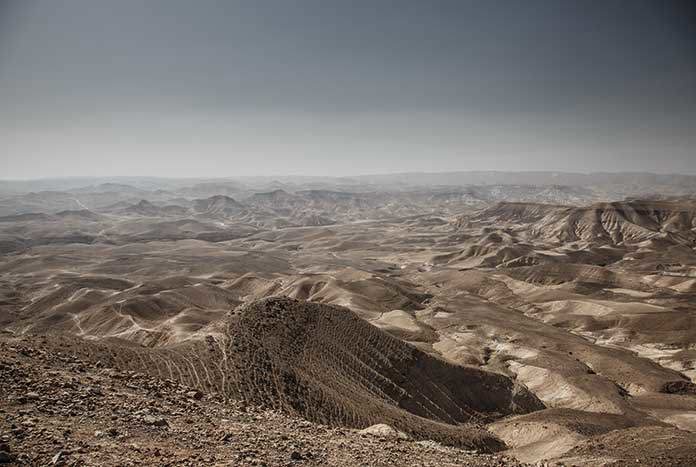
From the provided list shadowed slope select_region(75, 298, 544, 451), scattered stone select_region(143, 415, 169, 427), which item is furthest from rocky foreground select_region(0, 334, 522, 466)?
shadowed slope select_region(75, 298, 544, 451)

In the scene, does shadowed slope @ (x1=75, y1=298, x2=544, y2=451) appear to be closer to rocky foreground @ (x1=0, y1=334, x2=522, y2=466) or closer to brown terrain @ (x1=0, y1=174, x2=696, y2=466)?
brown terrain @ (x1=0, y1=174, x2=696, y2=466)

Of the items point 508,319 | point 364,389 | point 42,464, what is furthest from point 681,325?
point 42,464

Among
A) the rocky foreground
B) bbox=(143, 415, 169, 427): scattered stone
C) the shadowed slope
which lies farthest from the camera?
the shadowed slope

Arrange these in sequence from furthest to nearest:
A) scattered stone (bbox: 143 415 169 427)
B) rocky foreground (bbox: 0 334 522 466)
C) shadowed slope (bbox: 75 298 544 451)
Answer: shadowed slope (bbox: 75 298 544 451) → scattered stone (bbox: 143 415 169 427) → rocky foreground (bbox: 0 334 522 466)

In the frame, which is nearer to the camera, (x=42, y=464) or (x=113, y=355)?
(x=42, y=464)

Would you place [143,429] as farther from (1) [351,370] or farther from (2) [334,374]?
(1) [351,370]

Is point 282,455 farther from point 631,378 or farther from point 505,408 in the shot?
point 631,378

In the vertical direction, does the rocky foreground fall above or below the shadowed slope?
above

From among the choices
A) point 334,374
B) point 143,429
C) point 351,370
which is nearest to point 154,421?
point 143,429
